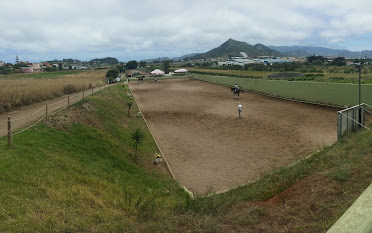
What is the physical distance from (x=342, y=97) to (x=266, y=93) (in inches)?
415

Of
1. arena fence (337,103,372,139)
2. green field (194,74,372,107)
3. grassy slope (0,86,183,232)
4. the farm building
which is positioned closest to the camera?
grassy slope (0,86,183,232)

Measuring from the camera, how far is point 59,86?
2517 centimetres

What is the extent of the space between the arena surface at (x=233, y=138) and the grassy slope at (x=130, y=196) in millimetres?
1329

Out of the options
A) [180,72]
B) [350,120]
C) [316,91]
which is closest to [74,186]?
[350,120]

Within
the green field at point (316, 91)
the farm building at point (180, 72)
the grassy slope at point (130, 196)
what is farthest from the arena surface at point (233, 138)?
the farm building at point (180, 72)

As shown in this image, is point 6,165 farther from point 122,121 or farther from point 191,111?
point 191,111

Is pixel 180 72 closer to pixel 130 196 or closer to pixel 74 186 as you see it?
pixel 130 196

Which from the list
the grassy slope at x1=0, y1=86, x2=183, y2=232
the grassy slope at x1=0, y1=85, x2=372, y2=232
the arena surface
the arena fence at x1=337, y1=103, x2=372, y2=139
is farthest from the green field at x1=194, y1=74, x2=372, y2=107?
the grassy slope at x1=0, y1=86, x2=183, y2=232

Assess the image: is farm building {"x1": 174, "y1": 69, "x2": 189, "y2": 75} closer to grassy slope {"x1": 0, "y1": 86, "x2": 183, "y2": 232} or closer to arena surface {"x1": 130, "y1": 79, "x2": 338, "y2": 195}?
arena surface {"x1": 130, "y1": 79, "x2": 338, "y2": 195}

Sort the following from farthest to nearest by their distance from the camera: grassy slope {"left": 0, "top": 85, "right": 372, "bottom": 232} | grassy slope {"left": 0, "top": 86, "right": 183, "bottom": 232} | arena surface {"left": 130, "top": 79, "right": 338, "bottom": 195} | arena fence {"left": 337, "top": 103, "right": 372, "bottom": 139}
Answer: arena surface {"left": 130, "top": 79, "right": 338, "bottom": 195} → arena fence {"left": 337, "top": 103, "right": 372, "bottom": 139} → grassy slope {"left": 0, "top": 86, "right": 183, "bottom": 232} → grassy slope {"left": 0, "top": 85, "right": 372, "bottom": 232}

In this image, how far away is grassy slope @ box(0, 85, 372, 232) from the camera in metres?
4.79

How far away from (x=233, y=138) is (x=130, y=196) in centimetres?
947

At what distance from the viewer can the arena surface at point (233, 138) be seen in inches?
426

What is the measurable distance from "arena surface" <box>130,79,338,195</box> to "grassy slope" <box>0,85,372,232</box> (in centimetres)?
133
